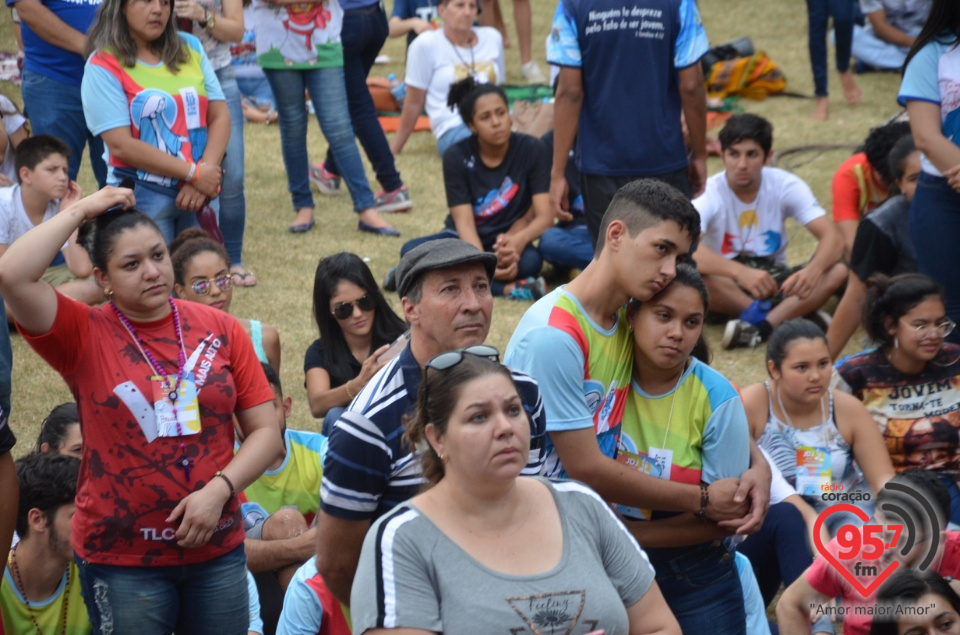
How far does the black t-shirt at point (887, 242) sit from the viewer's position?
5.57m

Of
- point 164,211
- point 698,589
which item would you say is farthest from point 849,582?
point 164,211

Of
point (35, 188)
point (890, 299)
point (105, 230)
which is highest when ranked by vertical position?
point (105, 230)

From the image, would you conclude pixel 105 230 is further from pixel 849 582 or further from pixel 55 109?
pixel 55 109

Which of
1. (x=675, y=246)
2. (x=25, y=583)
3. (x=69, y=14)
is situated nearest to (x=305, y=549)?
(x=25, y=583)

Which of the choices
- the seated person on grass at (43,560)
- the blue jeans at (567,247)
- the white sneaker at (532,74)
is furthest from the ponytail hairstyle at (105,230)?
the white sneaker at (532,74)

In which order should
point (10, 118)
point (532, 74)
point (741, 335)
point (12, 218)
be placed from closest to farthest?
point (12, 218) → point (741, 335) → point (10, 118) → point (532, 74)

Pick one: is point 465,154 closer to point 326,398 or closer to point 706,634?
point 326,398

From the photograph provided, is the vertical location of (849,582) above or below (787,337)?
below

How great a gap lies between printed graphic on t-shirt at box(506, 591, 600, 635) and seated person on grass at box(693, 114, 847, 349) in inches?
157

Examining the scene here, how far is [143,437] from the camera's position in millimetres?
3141

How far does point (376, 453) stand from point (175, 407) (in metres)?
0.74

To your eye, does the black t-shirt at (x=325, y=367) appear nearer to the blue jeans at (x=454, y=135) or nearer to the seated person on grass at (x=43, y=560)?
the seated person on grass at (x=43, y=560)

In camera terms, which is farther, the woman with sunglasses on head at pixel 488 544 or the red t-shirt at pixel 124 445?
the red t-shirt at pixel 124 445

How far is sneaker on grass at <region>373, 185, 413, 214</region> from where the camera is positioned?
802 centimetres
